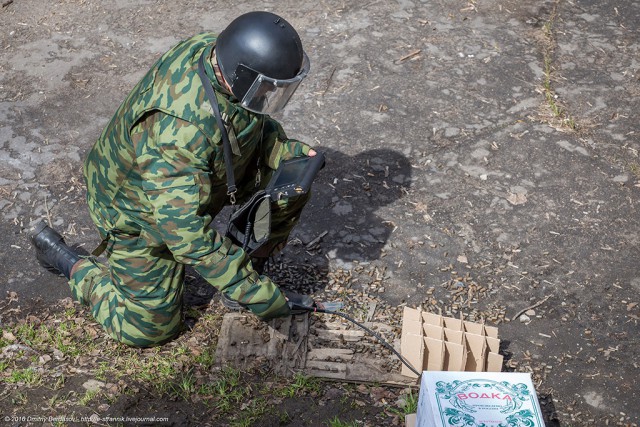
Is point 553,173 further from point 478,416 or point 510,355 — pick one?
point 478,416

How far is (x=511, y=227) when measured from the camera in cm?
554

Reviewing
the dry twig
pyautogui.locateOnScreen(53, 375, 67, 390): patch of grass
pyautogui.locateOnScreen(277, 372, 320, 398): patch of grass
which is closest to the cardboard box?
pyautogui.locateOnScreen(277, 372, 320, 398): patch of grass

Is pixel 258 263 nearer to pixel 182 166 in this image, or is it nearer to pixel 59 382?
pixel 182 166

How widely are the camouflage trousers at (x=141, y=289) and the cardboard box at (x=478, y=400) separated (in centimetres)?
136

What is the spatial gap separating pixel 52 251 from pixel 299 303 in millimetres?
1619

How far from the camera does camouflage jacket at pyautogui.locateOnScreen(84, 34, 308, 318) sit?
379 centimetres

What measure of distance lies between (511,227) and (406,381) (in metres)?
1.64

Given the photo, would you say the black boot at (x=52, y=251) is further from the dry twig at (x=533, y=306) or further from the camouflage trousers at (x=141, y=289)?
the dry twig at (x=533, y=306)

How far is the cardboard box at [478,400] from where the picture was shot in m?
3.57

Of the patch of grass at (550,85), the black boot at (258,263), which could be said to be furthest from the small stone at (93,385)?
the patch of grass at (550,85)

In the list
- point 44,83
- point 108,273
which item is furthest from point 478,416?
point 44,83

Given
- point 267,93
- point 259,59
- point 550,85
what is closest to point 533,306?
point 267,93

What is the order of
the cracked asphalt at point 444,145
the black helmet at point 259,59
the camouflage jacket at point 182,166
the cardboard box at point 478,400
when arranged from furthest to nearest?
the cracked asphalt at point 444,145, the camouflage jacket at point 182,166, the black helmet at point 259,59, the cardboard box at point 478,400

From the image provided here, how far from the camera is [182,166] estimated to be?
12.4ft
